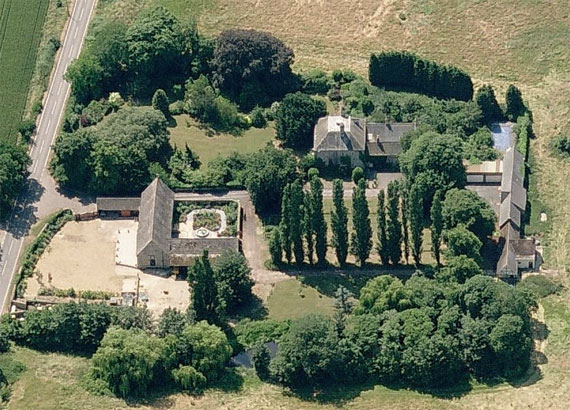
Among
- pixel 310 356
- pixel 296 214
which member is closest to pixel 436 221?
pixel 296 214

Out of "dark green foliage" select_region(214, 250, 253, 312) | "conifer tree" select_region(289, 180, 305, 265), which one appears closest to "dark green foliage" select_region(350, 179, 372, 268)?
"conifer tree" select_region(289, 180, 305, 265)

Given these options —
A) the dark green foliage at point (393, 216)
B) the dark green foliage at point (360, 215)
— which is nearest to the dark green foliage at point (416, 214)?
the dark green foliage at point (393, 216)

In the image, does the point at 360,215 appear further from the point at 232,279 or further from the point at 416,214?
the point at 232,279

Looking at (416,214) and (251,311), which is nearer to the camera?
(251,311)

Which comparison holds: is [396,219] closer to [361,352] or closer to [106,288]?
[361,352]

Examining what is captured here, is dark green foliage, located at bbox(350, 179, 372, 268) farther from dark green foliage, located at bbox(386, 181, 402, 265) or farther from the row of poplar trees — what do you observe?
dark green foliage, located at bbox(386, 181, 402, 265)

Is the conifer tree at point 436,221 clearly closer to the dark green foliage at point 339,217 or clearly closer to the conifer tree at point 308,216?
the dark green foliage at point 339,217
